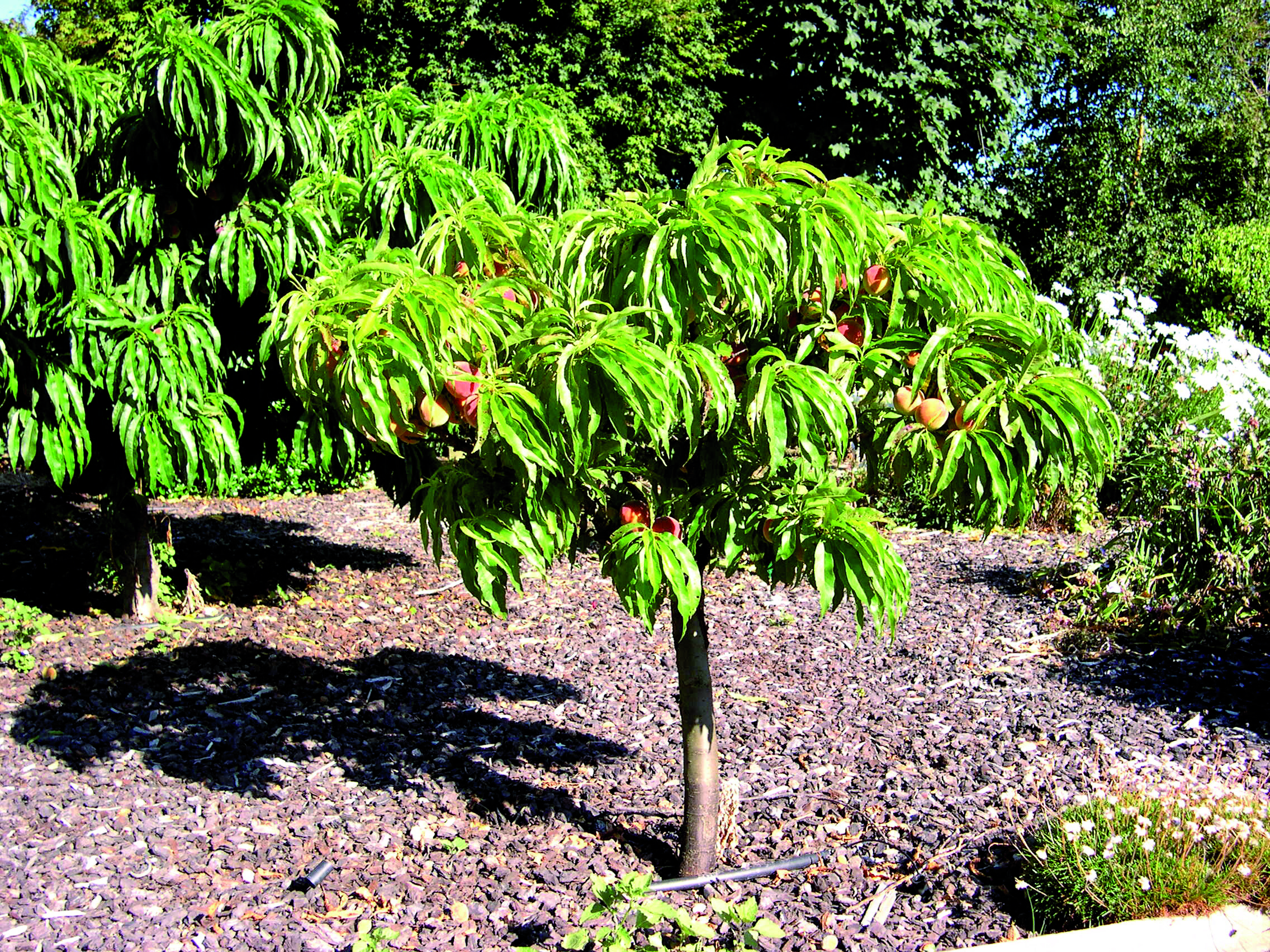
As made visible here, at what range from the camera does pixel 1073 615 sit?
511cm

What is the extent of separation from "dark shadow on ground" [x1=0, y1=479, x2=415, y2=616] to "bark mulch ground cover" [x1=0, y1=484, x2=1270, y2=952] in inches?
2.0

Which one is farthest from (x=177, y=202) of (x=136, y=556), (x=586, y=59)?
(x=586, y=59)

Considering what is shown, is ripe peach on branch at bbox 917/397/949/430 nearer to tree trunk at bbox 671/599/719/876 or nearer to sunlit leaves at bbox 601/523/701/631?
sunlit leaves at bbox 601/523/701/631

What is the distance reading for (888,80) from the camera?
12.0 metres

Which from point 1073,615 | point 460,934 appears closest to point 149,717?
point 460,934

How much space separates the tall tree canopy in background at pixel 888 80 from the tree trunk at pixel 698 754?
397 inches

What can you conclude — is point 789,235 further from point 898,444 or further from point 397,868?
point 397,868

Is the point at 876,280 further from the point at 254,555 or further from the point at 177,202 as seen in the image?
the point at 254,555

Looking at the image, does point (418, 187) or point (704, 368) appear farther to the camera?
point (418, 187)

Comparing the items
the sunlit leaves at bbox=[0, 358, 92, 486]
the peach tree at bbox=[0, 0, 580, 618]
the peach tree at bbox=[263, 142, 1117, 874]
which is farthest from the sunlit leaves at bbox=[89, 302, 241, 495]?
the peach tree at bbox=[263, 142, 1117, 874]

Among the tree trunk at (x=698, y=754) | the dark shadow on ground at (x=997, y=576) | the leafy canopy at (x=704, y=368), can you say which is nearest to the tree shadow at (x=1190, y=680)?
the dark shadow on ground at (x=997, y=576)

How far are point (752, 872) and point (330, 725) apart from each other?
1.86 m

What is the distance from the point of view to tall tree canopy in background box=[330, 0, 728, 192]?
10.7 m

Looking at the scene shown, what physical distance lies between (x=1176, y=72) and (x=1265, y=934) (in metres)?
14.9
